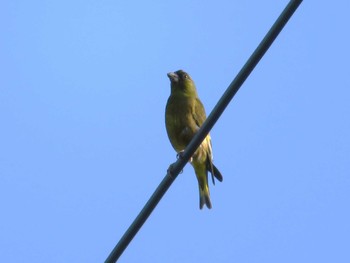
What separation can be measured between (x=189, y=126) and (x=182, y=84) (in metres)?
0.77

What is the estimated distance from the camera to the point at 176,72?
8.15 meters

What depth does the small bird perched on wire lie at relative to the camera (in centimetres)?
728

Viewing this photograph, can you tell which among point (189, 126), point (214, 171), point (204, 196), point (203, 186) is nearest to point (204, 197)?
point (204, 196)

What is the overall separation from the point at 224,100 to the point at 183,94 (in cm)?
419

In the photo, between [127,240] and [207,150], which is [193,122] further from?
[127,240]

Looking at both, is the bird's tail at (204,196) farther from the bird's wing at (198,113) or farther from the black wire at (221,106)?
the black wire at (221,106)

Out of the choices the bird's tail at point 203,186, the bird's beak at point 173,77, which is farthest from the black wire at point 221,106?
the bird's beak at point 173,77

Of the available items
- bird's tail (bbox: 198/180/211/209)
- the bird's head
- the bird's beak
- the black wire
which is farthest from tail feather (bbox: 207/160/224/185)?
the black wire

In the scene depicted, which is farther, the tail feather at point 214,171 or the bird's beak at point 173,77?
the bird's beak at point 173,77

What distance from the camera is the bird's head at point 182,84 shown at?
25.6 feet

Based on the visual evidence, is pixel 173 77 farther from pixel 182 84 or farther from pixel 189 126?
pixel 189 126

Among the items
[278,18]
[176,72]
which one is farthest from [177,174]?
[176,72]

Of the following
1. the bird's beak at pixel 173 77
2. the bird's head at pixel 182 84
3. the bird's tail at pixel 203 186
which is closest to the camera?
the bird's tail at pixel 203 186

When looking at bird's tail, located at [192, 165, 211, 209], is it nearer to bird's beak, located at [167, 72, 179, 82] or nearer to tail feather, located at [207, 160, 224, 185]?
tail feather, located at [207, 160, 224, 185]
